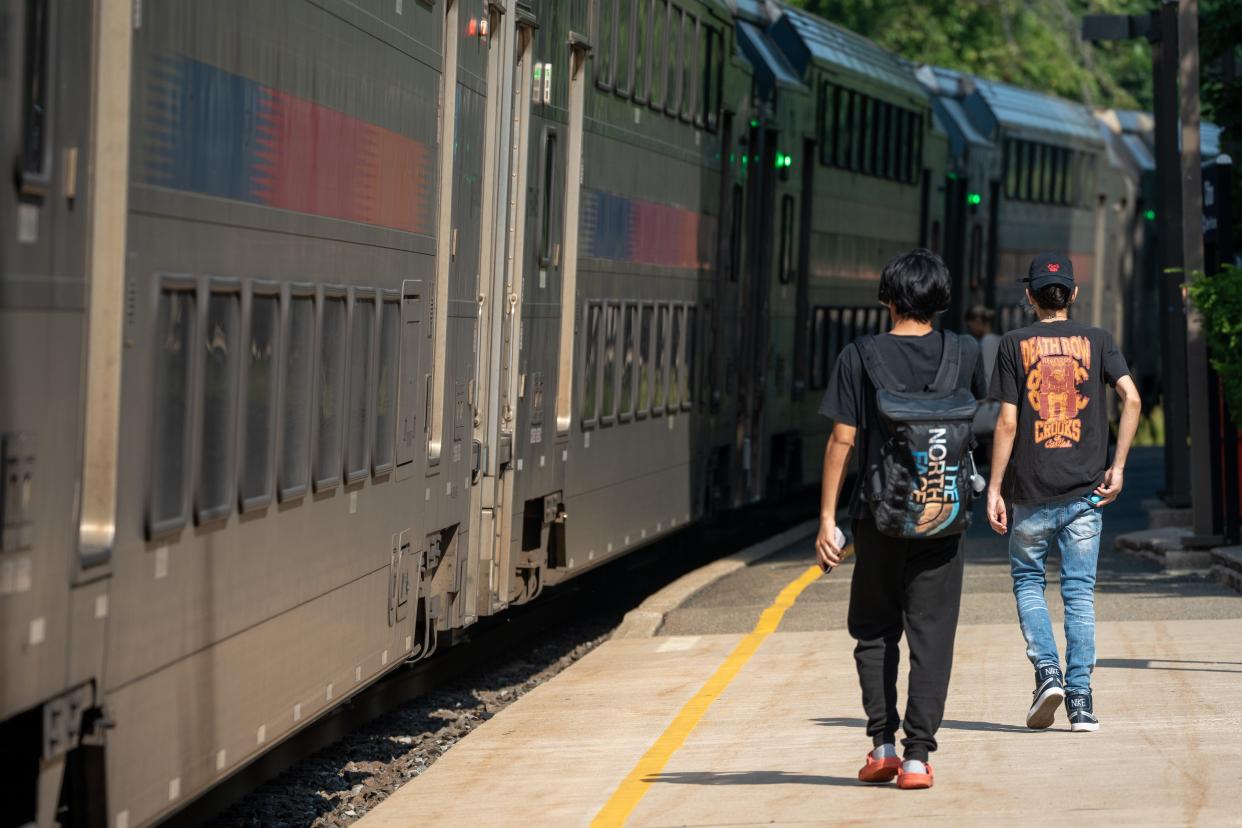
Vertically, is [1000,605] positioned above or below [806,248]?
below

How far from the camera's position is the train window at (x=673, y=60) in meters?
16.3

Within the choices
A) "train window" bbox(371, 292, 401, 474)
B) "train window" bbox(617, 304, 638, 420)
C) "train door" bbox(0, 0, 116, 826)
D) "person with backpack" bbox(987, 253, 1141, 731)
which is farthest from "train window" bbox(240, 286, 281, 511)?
"train window" bbox(617, 304, 638, 420)

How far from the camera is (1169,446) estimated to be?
19.6 meters

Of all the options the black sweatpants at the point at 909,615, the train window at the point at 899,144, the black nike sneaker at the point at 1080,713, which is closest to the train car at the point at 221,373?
the black sweatpants at the point at 909,615

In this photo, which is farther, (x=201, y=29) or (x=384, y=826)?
(x=384, y=826)

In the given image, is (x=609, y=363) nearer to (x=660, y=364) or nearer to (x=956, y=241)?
(x=660, y=364)

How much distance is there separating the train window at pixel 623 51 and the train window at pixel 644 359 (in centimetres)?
168

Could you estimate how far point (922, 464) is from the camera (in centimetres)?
776

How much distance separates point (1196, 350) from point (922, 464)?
8.21m

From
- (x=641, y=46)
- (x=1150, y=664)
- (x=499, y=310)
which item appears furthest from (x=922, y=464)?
(x=641, y=46)

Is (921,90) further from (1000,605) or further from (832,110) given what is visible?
(1000,605)

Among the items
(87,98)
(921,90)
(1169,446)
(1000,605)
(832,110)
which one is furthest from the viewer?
(921,90)

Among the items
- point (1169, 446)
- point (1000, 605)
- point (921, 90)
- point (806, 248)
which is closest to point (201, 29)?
point (1000, 605)

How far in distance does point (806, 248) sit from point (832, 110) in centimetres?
165
